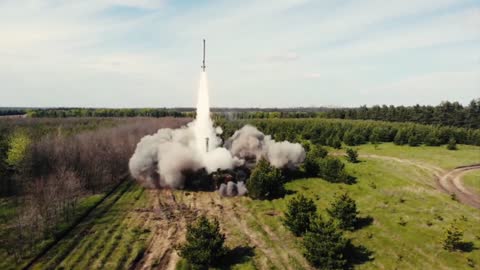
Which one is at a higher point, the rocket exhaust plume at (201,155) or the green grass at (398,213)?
the rocket exhaust plume at (201,155)

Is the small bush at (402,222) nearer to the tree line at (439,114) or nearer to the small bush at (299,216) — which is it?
the small bush at (299,216)

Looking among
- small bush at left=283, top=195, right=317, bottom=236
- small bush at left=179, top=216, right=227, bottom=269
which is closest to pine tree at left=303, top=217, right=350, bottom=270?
small bush at left=283, top=195, right=317, bottom=236

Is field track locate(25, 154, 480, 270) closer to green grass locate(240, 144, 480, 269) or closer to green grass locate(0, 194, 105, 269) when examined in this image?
green grass locate(0, 194, 105, 269)

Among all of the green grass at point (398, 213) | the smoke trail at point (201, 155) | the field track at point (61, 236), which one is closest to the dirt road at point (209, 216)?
the green grass at point (398, 213)

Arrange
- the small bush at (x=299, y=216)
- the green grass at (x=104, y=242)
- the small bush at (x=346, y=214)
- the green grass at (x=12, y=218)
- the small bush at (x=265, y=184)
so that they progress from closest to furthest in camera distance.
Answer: the green grass at (x=104, y=242)
the green grass at (x=12, y=218)
the small bush at (x=299, y=216)
the small bush at (x=346, y=214)
the small bush at (x=265, y=184)

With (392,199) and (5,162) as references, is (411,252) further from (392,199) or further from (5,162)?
(5,162)

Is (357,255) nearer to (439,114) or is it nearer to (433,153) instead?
(433,153)

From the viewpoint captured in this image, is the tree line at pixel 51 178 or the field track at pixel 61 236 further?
the tree line at pixel 51 178

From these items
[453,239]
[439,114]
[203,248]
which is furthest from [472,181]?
[439,114]
